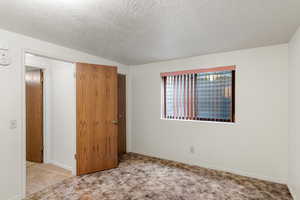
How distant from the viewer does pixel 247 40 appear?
7.99ft

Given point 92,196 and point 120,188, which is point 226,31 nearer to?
point 120,188

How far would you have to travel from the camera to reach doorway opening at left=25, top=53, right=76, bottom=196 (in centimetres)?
319

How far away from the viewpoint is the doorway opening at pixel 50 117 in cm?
319

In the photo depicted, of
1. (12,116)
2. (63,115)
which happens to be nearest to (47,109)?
(63,115)

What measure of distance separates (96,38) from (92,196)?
2.25 meters

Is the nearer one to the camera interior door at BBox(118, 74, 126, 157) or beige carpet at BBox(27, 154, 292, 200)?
beige carpet at BBox(27, 154, 292, 200)

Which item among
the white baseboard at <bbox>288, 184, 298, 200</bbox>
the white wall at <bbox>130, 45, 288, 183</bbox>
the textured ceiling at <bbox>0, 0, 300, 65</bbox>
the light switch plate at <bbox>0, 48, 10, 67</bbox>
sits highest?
the textured ceiling at <bbox>0, 0, 300, 65</bbox>

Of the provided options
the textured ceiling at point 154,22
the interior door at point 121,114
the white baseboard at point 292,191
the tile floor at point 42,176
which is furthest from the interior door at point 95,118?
the white baseboard at point 292,191

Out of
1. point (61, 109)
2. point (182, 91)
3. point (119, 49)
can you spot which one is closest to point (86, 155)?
point (61, 109)

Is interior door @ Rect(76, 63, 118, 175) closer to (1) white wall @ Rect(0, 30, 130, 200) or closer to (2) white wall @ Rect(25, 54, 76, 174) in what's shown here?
(2) white wall @ Rect(25, 54, 76, 174)

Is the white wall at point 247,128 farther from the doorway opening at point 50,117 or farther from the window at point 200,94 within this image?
the doorway opening at point 50,117

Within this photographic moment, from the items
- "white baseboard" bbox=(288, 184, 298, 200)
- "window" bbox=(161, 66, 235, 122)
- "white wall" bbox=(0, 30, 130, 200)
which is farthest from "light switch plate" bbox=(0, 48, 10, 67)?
"white baseboard" bbox=(288, 184, 298, 200)

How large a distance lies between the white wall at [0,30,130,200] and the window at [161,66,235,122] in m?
2.63

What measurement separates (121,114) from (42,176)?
6.52 feet
